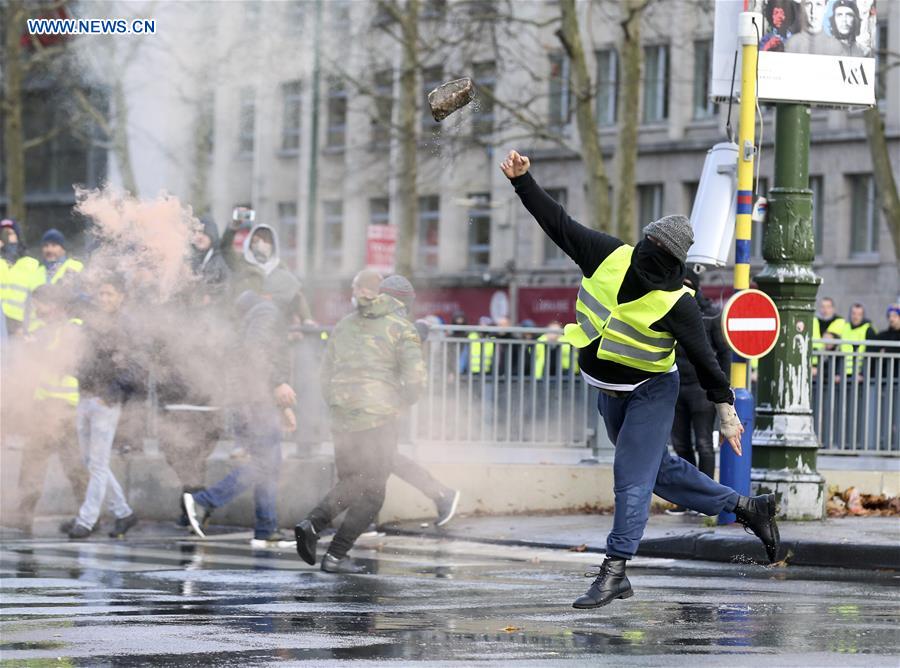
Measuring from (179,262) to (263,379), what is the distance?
1.23 m

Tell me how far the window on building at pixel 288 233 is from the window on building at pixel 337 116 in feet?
12.7

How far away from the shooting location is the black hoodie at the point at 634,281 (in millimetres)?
8078

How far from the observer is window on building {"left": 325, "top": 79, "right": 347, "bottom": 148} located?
33188 millimetres

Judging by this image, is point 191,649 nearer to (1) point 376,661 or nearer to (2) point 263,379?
(1) point 376,661

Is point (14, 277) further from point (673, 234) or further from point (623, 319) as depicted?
point (673, 234)

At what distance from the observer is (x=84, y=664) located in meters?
6.50

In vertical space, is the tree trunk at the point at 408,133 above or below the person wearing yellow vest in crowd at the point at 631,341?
above

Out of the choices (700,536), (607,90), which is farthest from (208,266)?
(607,90)

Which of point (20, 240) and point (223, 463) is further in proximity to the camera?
point (20, 240)

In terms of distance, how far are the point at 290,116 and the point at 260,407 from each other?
740 inches

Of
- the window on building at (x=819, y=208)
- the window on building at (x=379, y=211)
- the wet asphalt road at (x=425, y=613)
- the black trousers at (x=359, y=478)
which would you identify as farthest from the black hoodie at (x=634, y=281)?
the window on building at (x=379, y=211)

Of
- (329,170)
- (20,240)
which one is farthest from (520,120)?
(20,240)

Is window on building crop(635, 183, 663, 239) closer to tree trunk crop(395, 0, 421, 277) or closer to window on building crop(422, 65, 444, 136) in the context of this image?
tree trunk crop(395, 0, 421, 277)

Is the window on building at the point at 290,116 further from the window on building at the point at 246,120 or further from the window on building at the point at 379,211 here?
the window on building at the point at 379,211
